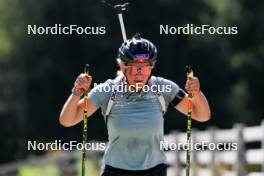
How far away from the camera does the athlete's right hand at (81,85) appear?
301 inches

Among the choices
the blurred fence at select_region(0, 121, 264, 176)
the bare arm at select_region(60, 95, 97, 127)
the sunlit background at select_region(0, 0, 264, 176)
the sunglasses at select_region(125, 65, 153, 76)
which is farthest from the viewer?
the sunlit background at select_region(0, 0, 264, 176)

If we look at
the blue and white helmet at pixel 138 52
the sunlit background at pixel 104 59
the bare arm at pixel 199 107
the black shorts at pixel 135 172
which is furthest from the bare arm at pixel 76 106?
the sunlit background at pixel 104 59

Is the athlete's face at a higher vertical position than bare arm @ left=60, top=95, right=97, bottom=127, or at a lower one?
higher

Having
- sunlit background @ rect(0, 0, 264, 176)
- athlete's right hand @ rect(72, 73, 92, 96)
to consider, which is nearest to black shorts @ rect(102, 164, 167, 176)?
athlete's right hand @ rect(72, 73, 92, 96)

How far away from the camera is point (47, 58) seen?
53156 millimetres

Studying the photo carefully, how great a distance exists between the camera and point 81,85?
7652 mm

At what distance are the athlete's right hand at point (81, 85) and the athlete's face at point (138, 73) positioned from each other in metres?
0.32

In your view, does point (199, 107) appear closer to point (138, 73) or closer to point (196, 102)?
point (196, 102)

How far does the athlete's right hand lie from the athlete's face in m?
0.32

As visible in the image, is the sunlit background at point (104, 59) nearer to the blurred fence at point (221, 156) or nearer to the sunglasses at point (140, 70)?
the blurred fence at point (221, 156)

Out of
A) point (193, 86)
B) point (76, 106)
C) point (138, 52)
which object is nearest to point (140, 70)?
point (138, 52)

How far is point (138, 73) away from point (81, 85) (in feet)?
1.47

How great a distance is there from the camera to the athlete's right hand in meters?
7.64

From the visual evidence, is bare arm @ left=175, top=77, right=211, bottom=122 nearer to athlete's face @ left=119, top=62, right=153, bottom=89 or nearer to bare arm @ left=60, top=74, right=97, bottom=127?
athlete's face @ left=119, top=62, right=153, bottom=89
